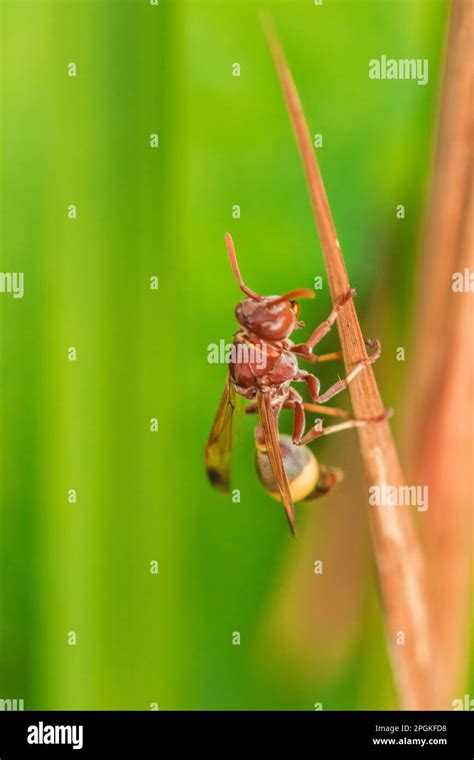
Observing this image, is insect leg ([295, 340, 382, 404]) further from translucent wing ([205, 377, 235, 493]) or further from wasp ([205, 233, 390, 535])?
translucent wing ([205, 377, 235, 493])

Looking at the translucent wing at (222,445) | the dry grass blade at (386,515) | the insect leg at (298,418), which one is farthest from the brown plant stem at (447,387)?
the translucent wing at (222,445)

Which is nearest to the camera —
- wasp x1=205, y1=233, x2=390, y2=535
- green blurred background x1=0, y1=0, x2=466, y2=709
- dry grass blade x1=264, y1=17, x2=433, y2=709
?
dry grass blade x1=264, y1=17, x2=433, y2=709

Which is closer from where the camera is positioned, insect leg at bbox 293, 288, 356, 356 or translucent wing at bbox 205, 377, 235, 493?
insect leg at bbox 293, 288, 356, 356

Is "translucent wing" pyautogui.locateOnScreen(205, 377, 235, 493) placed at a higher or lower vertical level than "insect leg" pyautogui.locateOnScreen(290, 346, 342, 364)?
lower

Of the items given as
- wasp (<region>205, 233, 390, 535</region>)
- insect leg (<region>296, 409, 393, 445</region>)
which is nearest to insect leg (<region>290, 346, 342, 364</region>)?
wasp (<region>205, 233, 390, 535</region>)

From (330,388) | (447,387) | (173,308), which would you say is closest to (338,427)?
(330,388)

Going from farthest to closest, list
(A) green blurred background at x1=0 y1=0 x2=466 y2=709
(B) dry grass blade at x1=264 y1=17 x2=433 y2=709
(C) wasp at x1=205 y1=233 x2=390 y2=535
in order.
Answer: (A) green blurred background at x1=0 y1=0 x2=466 y2=709
(C) wasp at x1=205 y1=233 x2=390 y2=535
(B) dry grass blade at x1=264 y1=17 x2=433 y2=709

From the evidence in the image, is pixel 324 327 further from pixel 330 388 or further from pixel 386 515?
pixel 386 515
